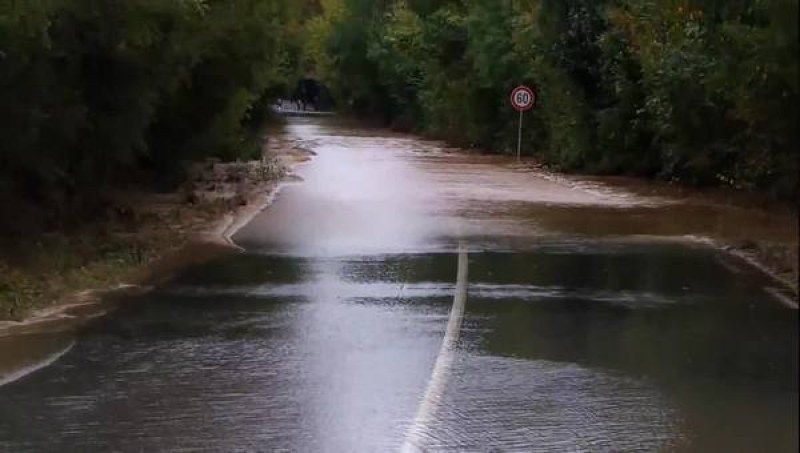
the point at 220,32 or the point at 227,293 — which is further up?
the point at 220,32

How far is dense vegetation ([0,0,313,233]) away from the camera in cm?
1427

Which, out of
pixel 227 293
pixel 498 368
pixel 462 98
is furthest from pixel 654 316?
pixel 462 98

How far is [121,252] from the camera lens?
54.9ft

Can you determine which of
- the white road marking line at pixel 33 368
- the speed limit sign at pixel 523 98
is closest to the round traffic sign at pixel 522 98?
the speed limit sign at pixel 523 98

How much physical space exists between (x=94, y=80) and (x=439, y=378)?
30.5ft

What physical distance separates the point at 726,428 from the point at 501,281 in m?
6.31

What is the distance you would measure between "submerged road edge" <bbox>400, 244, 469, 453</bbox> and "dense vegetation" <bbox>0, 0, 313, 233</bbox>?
5.21 metres

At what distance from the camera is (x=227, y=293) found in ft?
44.4

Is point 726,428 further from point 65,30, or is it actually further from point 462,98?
point 462,98

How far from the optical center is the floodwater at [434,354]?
25.7 ft

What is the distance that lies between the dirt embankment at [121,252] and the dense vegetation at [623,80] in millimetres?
6913

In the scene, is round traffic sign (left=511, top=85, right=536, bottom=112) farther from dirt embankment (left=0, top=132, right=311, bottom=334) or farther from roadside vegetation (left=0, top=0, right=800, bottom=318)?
dirt embankment (left=0, top=132, right=311, bottom=334)

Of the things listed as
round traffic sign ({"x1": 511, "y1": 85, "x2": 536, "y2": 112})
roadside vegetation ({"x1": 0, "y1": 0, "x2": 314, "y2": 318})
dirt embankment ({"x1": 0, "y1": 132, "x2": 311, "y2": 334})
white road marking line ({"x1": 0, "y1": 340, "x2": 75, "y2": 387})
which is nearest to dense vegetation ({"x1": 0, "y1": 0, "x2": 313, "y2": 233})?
roadside vegetation ({"x1": 0, "y1": 0, "x2": 314, "y2": 318})

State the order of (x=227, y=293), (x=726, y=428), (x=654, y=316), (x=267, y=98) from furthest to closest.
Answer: (x=267, y=98), (x=227, y=293), (x=654, y=316), (x=726, y=428)
